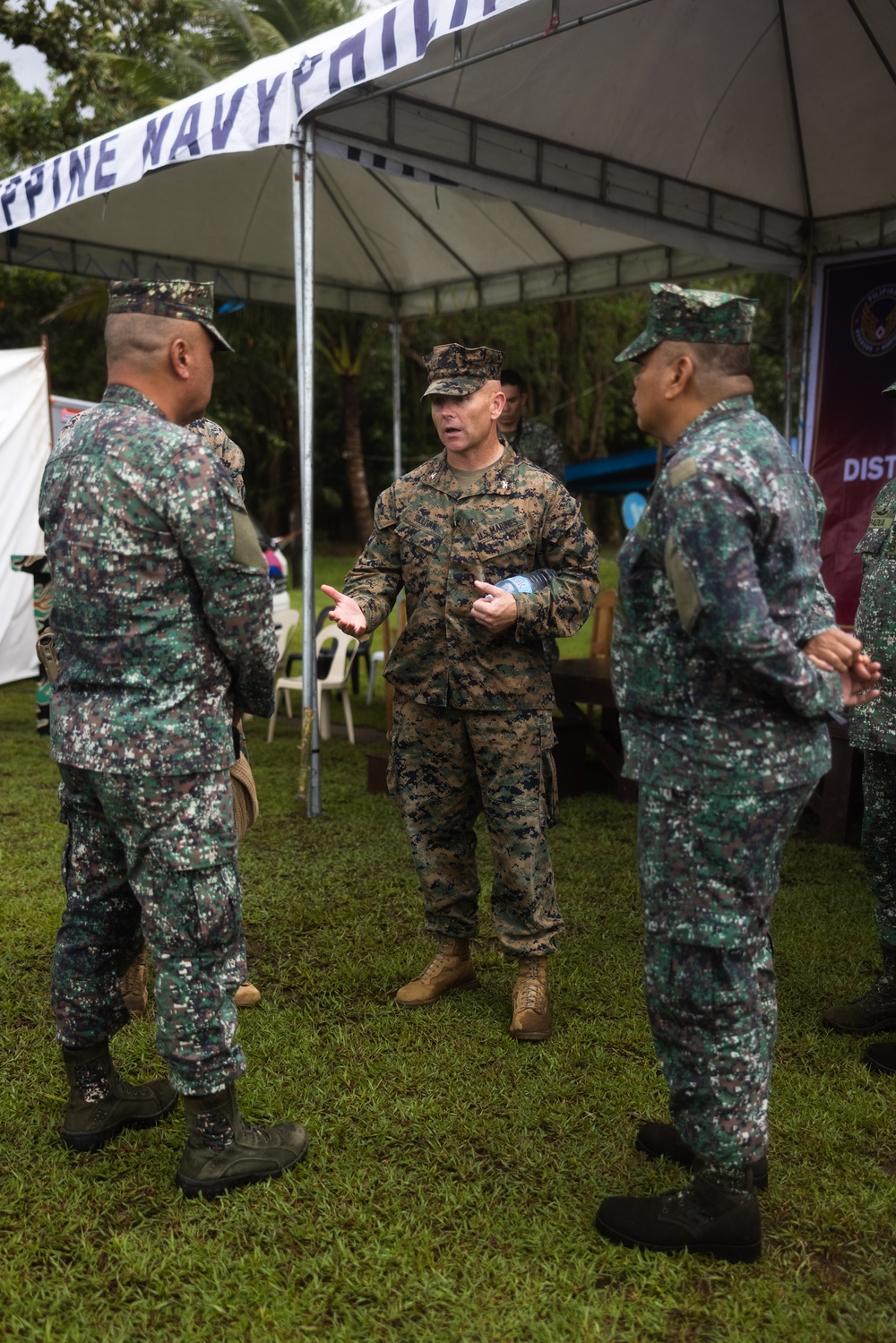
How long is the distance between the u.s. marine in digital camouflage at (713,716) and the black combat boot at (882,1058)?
3.53 feet

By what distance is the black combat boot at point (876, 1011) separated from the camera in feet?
11.7

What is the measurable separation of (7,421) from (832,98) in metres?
6.72

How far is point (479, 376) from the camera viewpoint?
11.5 ft

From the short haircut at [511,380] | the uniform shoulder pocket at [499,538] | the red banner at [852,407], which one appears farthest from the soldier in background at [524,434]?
the uniform shoulder pocket at [499,538]

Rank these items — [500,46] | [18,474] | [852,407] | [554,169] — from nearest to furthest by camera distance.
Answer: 1. [500,46]
2. [554,169]
3. [852,407]
4. [18,474]

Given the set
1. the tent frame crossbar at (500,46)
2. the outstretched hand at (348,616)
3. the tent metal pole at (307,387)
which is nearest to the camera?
the outstretched hand at (348,616)

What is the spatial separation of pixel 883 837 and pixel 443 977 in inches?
59.1

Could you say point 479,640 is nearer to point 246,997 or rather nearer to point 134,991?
point 246,997

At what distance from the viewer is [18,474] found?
959cm

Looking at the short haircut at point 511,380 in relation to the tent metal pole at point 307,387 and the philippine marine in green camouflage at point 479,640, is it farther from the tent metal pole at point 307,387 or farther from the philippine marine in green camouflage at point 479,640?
the philippine marine in green camouflage at point 479,640

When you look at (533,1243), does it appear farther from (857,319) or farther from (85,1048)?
(857,319)

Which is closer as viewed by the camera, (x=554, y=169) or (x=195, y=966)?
(x=195, y=966)

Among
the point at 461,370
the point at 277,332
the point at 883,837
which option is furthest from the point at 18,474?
the point at 277,332

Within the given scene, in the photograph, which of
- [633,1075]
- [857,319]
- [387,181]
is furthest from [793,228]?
[633,1075]
